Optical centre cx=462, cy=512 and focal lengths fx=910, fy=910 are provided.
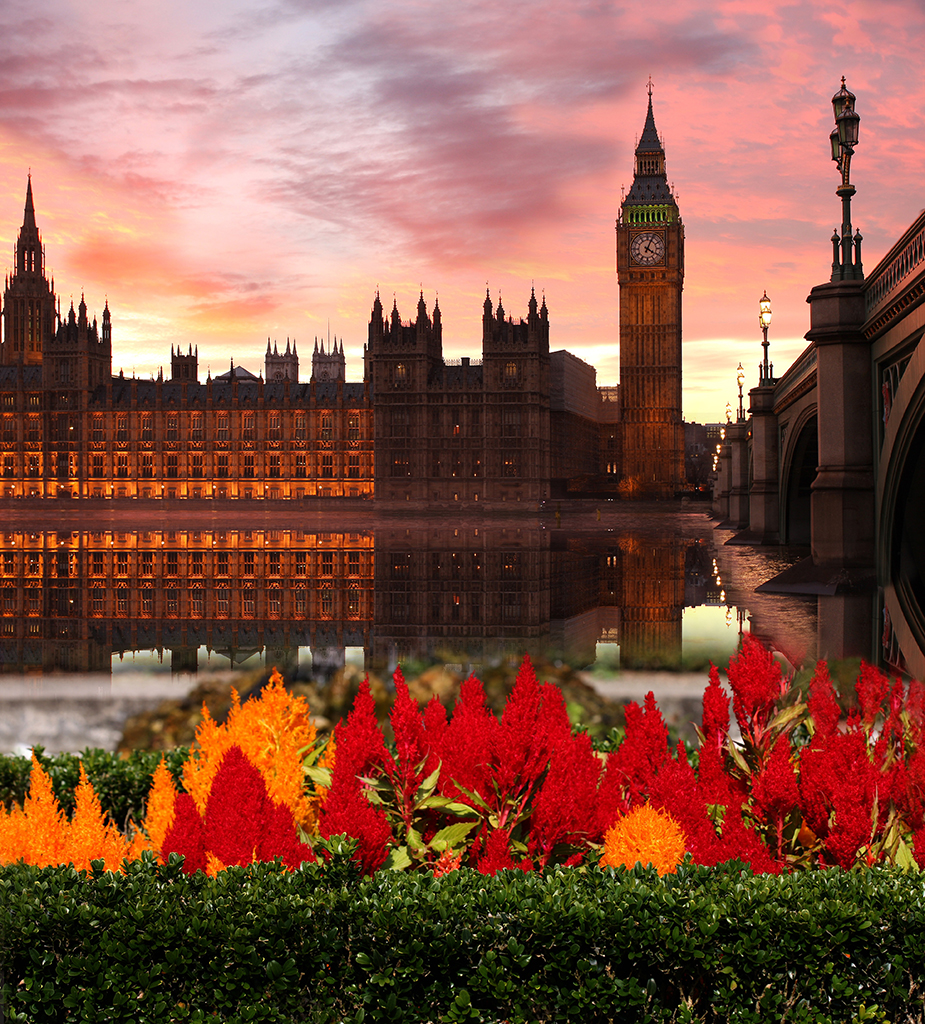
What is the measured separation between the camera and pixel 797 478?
2944 cm

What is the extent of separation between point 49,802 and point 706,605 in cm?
1068

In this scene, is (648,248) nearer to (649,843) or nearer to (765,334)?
(765,334)

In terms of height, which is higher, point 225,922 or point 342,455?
point 342,455

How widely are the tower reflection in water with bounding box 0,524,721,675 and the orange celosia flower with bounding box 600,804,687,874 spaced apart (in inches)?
149

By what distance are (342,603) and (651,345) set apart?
88.6m

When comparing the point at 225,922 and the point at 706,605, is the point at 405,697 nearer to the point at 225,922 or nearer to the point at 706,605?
the point at 225,922

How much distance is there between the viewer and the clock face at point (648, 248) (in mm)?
99375

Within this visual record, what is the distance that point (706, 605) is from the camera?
43.9ft

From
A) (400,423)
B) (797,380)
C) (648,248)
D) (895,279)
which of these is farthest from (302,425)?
(895,279)

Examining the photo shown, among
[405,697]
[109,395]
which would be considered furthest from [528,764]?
[109,395]

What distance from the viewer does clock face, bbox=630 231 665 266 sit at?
99.4 metres

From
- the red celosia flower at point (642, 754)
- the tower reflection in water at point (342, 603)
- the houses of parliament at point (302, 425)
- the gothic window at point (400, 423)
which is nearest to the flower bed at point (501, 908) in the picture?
the red celosia flower at point (642, 754)

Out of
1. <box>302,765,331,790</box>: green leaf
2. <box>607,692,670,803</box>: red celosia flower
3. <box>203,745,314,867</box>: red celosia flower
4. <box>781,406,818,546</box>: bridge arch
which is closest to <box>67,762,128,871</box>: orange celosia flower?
<box>203,745,314,867</box>: red celosia flower

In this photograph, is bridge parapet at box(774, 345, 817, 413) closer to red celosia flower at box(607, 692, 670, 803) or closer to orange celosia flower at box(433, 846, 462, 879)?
red celosia flower at box(607, 692, 670, 803)
